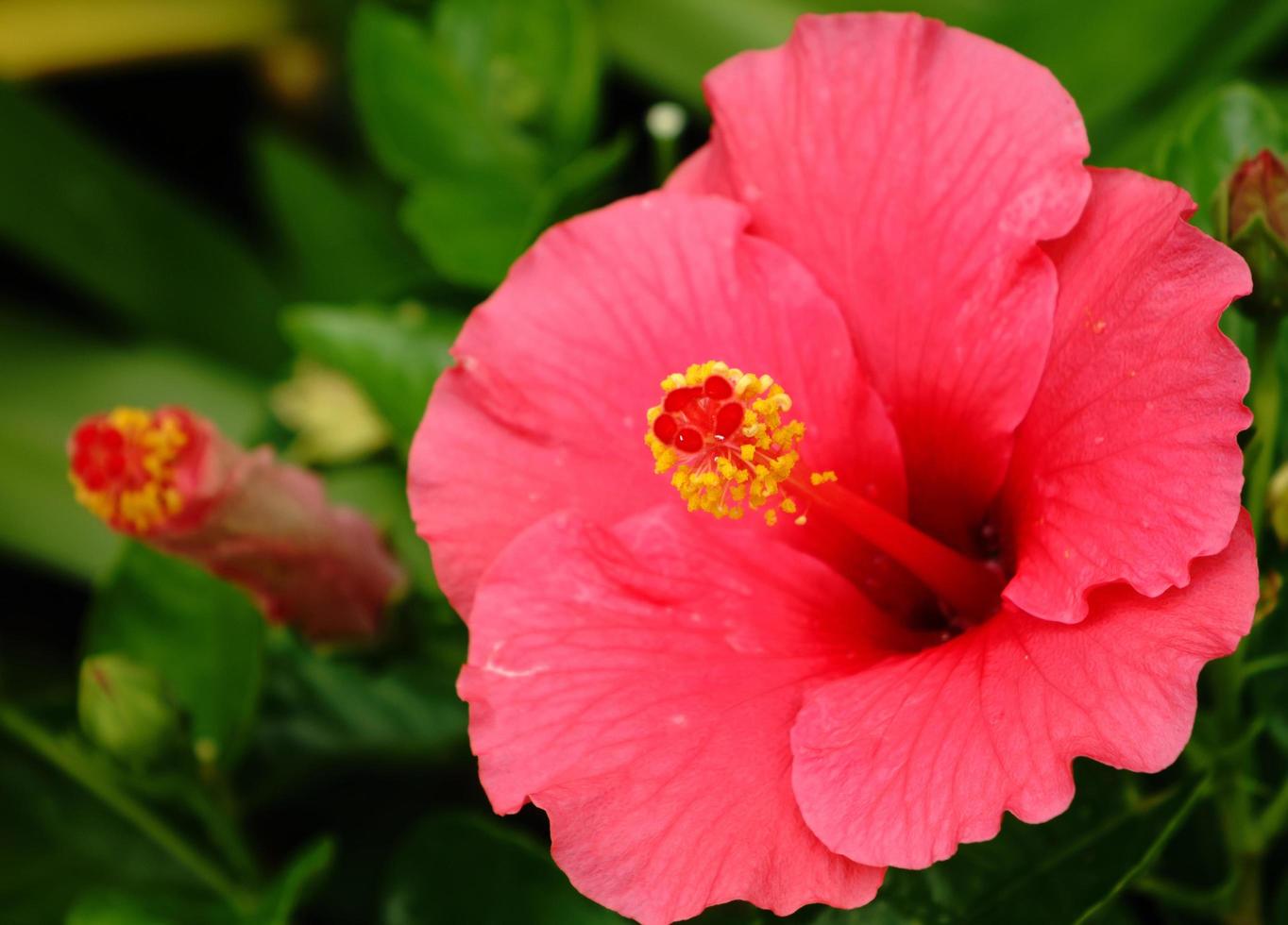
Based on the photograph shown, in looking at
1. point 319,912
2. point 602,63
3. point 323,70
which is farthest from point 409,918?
point 323,70

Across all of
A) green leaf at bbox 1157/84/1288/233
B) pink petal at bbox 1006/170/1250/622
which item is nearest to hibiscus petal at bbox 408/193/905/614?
pink petal at bbox 1006/170/1250/622

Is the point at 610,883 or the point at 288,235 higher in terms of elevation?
the point at 610,883

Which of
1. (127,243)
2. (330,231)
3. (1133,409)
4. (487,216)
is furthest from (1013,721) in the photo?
(127,243)

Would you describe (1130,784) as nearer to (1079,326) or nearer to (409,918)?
(1079,326)

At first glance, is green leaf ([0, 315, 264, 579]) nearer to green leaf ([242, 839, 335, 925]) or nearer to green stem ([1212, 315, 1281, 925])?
green leaf ([242, 839, 335, 925])

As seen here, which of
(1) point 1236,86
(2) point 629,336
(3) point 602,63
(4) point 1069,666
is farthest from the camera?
(3) point 602,63

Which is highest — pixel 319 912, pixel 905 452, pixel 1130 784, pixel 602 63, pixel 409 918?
pixel 905 452
